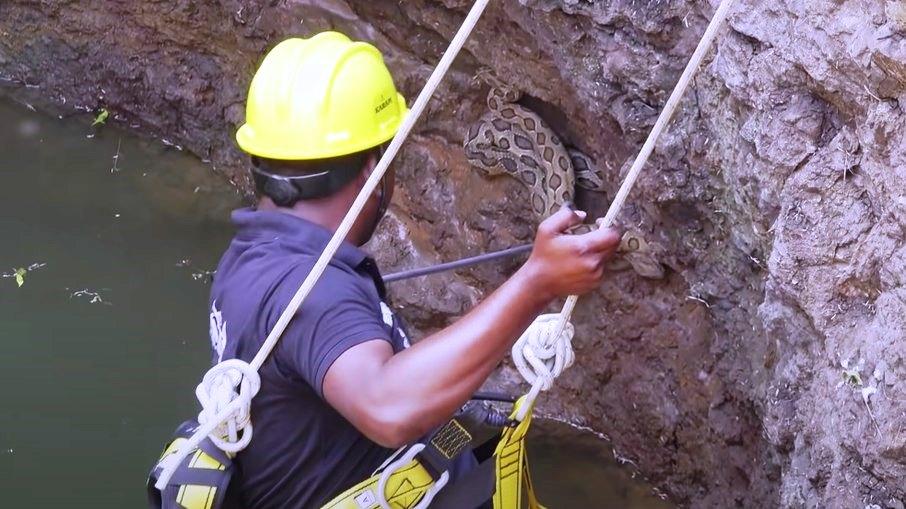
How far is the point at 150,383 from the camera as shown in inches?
198

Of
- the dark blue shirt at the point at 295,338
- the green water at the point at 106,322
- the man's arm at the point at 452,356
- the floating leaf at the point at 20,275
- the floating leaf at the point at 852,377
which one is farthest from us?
the floating leaf at the point at 20,275

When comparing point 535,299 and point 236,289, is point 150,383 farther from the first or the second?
point 535,299

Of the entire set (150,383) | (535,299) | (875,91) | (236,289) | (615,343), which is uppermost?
(875,91)

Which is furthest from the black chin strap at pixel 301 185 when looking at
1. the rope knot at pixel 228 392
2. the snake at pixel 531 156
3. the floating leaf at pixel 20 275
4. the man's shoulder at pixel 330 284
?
the floating leaf at pixel 20 275

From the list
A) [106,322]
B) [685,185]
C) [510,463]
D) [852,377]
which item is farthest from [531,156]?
[510,463]

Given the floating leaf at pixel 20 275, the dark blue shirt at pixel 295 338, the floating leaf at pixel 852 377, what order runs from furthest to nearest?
1. the floating leaf at pixel 20 275
2. the floating leaf at pixel 852 377
3. the dark blue shirt at pixel 295 338

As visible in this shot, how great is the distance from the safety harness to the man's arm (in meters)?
0.18

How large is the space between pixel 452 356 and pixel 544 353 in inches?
15.8

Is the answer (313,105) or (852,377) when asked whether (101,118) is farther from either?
(852,377)

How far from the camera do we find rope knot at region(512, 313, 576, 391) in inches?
85.6

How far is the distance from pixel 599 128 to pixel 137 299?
2.72 m

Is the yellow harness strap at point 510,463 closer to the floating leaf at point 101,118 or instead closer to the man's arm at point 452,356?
the man's arm at point 452,356

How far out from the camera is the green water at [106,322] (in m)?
4.66

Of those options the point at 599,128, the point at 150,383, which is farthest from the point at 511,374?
the point at 150,383
